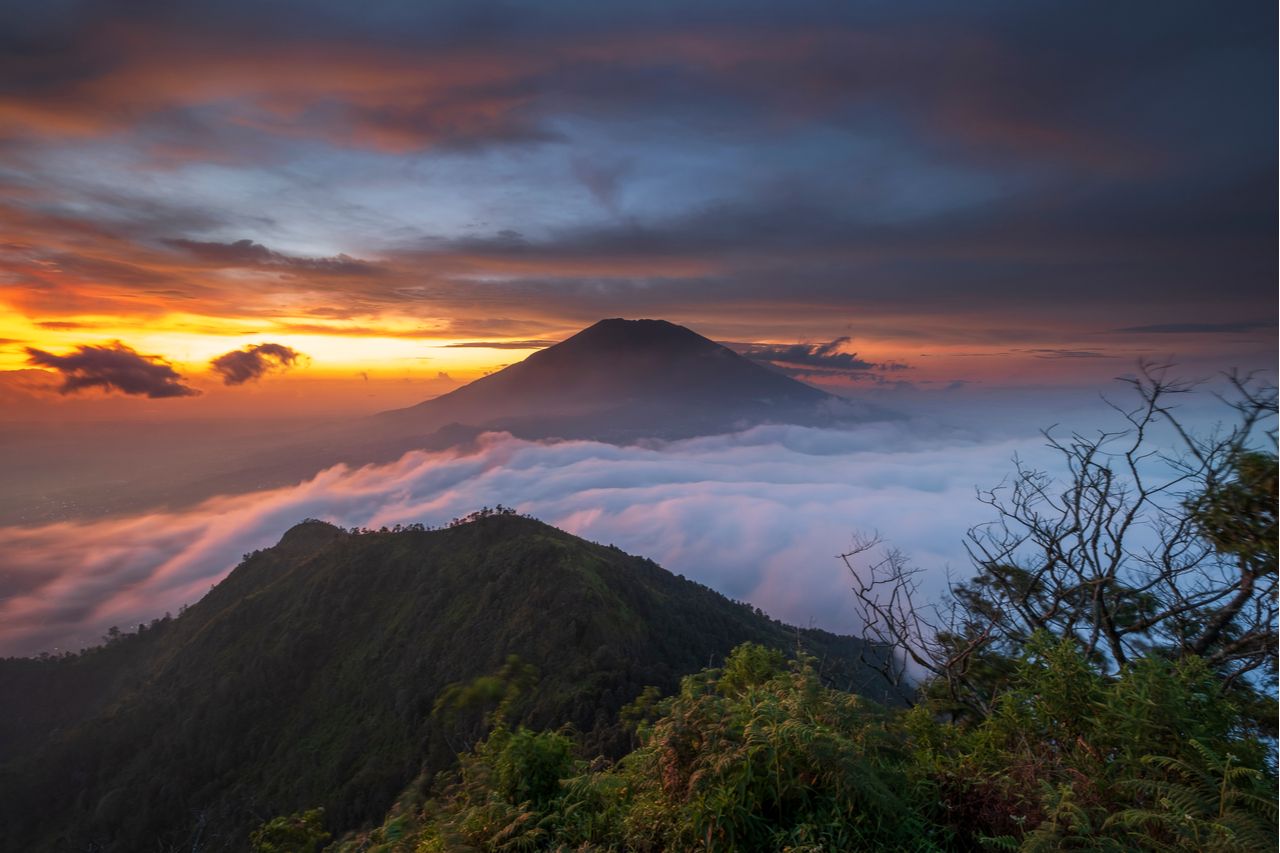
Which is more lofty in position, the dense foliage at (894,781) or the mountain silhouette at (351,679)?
the dense foliage at (894,781)

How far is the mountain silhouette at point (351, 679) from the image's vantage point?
40094mm

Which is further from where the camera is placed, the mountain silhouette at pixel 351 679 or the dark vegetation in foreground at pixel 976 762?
the mountain silhouette at pixel 351 679

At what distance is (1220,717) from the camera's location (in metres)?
4.42

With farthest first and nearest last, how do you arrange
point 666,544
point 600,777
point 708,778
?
point 666,544 → point 600,777 → point 708,778

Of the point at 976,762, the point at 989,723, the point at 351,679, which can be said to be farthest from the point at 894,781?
the point at 351,679

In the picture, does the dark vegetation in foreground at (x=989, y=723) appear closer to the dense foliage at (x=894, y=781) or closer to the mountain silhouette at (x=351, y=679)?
the dense foliage at (x=894, y=781)

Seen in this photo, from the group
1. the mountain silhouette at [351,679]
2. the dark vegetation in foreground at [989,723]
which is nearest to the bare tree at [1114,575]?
the dark vegetation in foreground at [989,723]

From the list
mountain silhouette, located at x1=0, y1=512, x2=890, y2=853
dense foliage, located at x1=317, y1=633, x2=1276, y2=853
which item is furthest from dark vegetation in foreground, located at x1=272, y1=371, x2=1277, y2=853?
mountain silhouette, located at x1=0, y1=512, x2=890, y2=853

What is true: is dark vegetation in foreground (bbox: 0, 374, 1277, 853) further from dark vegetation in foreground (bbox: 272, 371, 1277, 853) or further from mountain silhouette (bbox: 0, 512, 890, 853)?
mountain silhouette (bbox: 0, 512, 890, 853)

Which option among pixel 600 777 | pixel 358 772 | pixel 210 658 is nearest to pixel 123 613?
pixel 210 658

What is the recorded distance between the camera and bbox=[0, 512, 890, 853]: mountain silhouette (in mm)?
40094

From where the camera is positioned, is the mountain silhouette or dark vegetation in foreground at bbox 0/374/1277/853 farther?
the mountain silhouette

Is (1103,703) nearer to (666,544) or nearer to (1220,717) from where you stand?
(1220,717)

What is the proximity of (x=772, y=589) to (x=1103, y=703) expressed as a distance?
144 m
